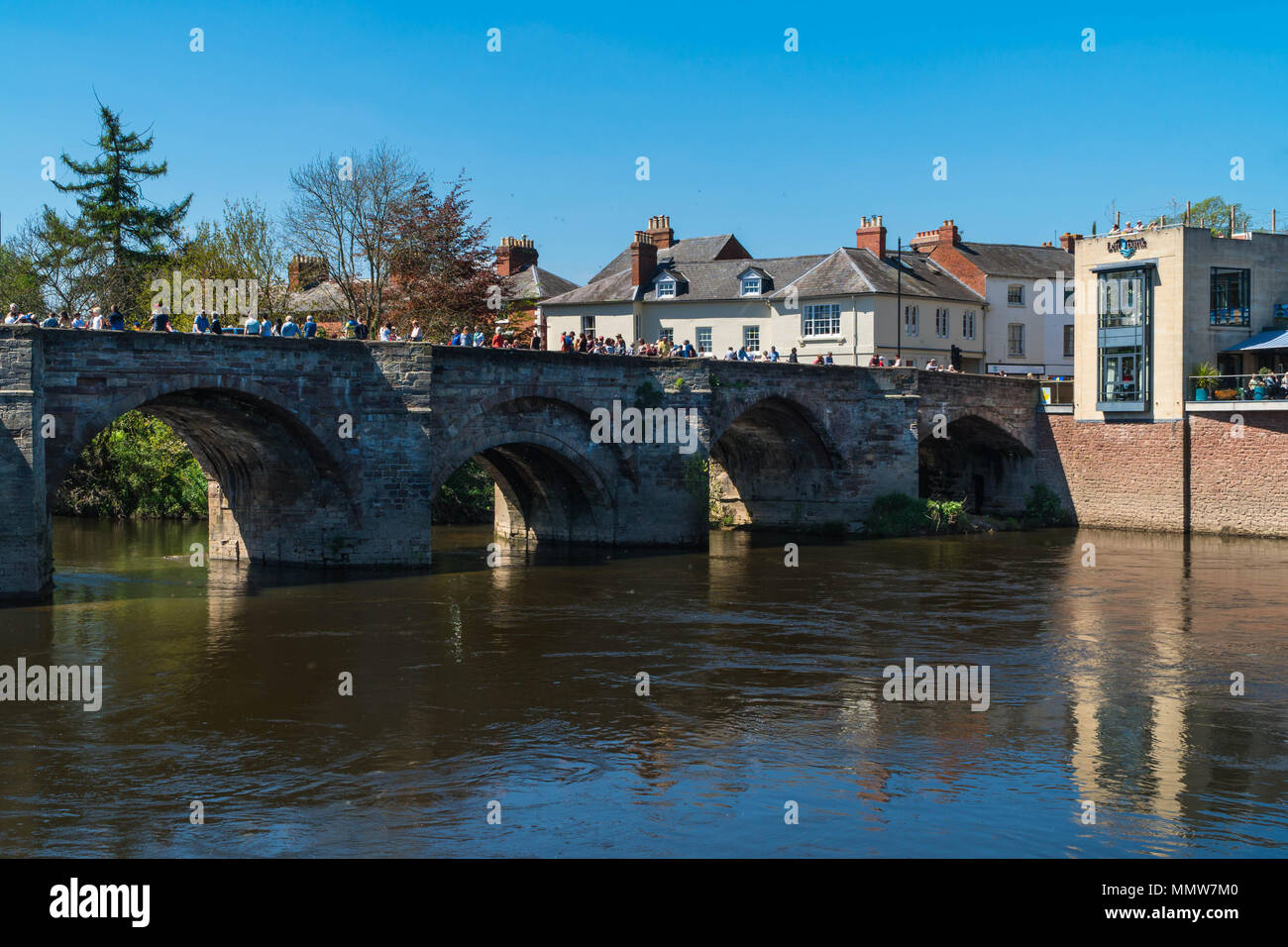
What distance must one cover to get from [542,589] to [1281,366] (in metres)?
25.8

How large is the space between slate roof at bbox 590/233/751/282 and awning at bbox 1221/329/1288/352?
2389cm

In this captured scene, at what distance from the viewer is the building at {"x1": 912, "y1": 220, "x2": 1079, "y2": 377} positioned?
2170 inches

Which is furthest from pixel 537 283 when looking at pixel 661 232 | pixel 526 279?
pixel 661 232

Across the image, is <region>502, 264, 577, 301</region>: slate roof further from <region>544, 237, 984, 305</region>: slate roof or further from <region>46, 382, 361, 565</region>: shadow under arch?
<region>46, 382, 361, 565</region>: shadow under arch

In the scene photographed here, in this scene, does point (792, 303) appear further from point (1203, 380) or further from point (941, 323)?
point (1203, 380)

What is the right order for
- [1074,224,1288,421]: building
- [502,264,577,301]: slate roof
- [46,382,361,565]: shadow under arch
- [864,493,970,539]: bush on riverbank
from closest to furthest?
[46,382,361,565]: shadow under arch
[1074,224,1288,421]: building
[864,493,970,539]: bush on riverbank
[502,264,577,301]: slate roof

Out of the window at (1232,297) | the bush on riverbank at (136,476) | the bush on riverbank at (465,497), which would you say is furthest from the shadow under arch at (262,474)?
the window at (1232,297)

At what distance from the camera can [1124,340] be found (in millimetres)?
40938

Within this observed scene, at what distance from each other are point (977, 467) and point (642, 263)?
17874mm

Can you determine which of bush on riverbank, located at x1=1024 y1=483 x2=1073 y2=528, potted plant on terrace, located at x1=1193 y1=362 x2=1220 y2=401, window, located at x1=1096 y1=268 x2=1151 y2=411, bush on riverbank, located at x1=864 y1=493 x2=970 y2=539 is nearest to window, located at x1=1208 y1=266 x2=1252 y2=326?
potted plant on terrace, located at x1=1193 y1=362 x2=1220 y2=401

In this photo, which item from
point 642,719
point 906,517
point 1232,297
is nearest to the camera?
point 642,719

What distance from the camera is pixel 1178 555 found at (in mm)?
34438

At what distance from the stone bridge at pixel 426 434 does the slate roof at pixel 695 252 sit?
17.8 m
